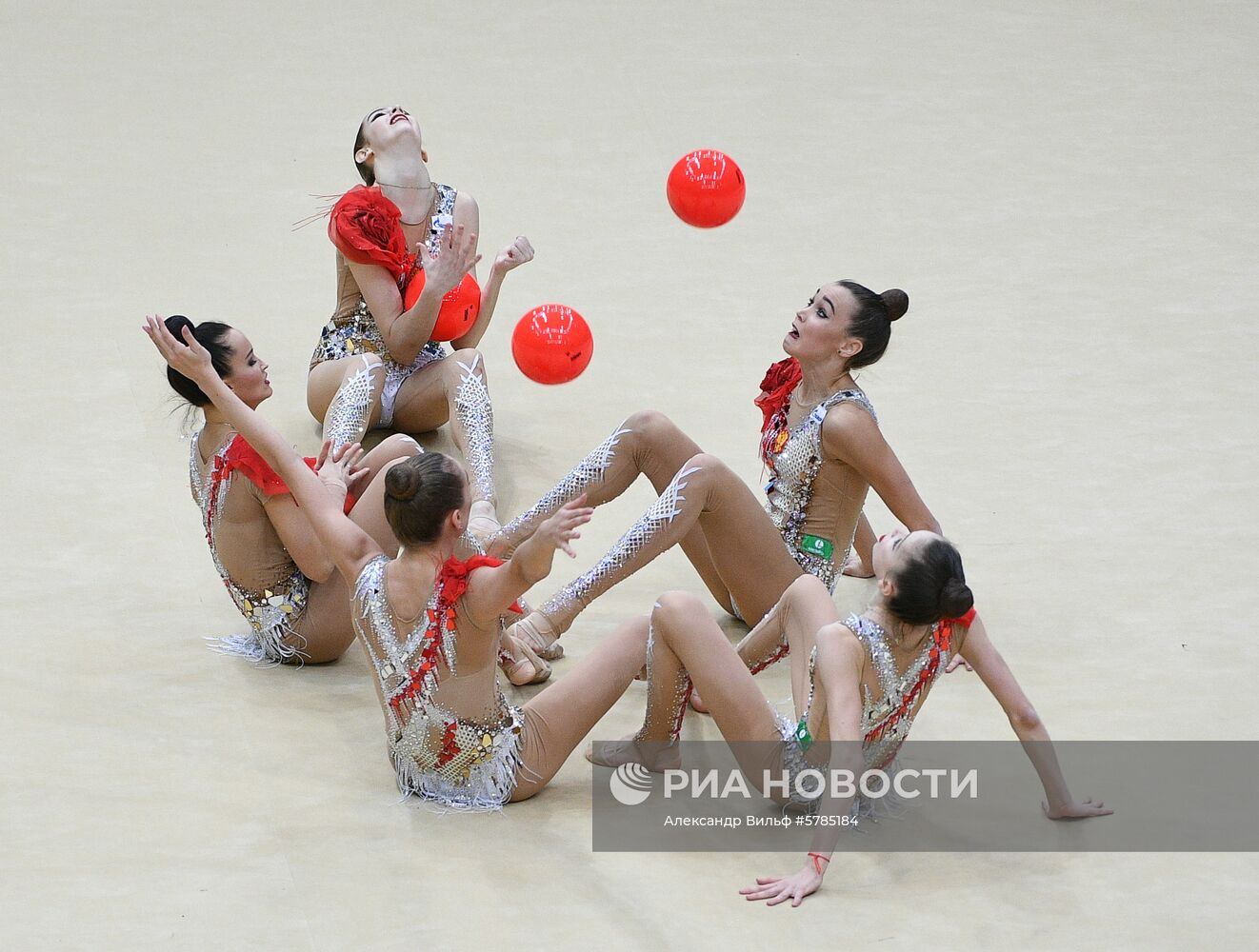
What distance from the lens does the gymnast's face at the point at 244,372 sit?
4211mm

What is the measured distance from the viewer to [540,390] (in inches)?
237

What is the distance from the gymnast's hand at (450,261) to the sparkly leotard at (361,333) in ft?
1.50

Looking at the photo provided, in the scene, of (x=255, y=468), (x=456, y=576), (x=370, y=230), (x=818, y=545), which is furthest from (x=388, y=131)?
(x=456, y=576)

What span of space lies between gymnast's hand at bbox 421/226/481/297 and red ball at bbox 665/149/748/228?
69 centimetres

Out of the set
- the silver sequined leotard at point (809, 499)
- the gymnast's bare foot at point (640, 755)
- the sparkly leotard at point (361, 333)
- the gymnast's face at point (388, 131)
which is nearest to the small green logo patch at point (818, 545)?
the silver sequined leotard at point (809, 499)

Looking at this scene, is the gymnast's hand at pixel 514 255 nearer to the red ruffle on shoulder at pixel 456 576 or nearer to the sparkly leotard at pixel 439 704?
the sparkly leotard at pixel 439 704

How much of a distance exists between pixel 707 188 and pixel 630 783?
6.67 ft

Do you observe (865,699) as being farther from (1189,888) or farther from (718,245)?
(718,245)

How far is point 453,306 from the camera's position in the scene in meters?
5.20

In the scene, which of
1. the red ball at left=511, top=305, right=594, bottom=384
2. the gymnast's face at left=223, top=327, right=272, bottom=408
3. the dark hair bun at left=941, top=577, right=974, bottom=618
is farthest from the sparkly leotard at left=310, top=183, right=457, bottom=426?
the dark hair bun at left=941, top=577, right=974, bottom=618

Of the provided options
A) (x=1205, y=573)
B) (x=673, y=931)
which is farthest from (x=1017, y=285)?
(x=673, y=931)

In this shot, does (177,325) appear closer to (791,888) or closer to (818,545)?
(818,545)

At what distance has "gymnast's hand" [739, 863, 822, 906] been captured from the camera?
10.7ft

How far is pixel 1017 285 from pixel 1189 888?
3.80 m
